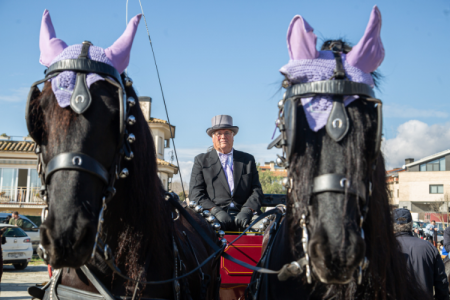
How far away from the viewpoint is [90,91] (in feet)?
7.42

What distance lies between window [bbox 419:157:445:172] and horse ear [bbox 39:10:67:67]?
55.0 meters

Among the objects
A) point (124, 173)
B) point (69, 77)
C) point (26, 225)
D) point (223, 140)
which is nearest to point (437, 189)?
point (26, 225)

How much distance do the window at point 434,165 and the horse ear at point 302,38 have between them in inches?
2146

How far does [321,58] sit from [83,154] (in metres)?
1.37

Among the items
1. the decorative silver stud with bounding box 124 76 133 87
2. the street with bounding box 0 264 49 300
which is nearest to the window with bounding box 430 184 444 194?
the street with bounding box 0 264 49 300

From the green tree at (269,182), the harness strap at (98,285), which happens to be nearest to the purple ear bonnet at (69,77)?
the harness strap at (98,285)

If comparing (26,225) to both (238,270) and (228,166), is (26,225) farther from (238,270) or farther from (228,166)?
(238,270)

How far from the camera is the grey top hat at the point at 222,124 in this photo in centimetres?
530

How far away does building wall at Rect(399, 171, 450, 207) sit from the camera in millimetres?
48875

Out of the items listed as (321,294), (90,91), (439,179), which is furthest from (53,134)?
(439,179)

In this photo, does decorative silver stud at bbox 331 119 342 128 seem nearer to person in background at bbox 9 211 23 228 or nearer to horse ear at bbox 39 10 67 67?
horse ear at bbox 39 10 67 67

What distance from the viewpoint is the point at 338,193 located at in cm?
205

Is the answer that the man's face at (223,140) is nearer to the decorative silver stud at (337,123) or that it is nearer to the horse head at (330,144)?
the horse head at (330,144)

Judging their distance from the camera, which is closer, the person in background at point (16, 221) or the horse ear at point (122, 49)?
the horse ear at point (122, 49)
